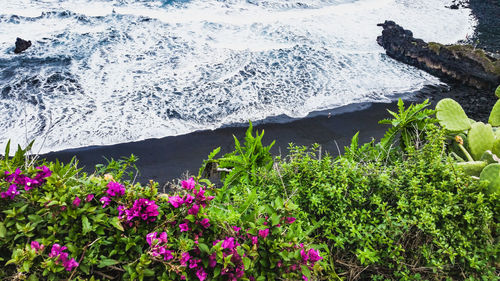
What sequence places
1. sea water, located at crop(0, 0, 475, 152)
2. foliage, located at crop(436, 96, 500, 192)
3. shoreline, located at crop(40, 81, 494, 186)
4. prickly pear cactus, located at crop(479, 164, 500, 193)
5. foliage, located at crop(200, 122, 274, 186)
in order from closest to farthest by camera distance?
1. prickly pear cactus, located at crop(479, 164, 500, 193)
2. foliage, located at crop(200, 122, 274, 186)
3. foliage, located at crop(436, 96, 500, 192)
4. shoreline, located at crop(40, 81, 494, 186)
5. sea water, located at crop(0, 0, 475, 152)

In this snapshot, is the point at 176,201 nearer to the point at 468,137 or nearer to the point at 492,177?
the point at 492,177

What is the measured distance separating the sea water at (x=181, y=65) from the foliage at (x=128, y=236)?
3773 mm

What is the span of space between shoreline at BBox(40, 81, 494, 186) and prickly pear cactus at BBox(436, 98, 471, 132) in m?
2.57

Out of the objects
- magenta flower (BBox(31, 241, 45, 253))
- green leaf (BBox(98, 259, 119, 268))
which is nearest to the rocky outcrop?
green leaf (BBox(98, 259, 119, 268))

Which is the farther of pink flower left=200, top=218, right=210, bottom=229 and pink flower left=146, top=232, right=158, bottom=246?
pink flower left=200, top=218, right=210, bottom=229

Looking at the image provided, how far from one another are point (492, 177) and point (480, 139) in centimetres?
117

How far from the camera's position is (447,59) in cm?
942

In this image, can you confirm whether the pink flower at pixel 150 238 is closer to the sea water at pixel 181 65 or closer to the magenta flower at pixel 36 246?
the magenta flower at pixel 36 246

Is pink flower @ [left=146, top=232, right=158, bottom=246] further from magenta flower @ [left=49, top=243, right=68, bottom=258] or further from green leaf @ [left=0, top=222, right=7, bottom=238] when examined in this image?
green leaf @ [left=0, top=222, right=7, bottom=238]

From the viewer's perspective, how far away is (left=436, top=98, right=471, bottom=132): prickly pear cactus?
370cm

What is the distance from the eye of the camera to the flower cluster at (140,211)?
187 centimetres

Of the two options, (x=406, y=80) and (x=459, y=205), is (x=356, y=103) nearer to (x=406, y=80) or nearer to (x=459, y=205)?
(x=406, y=80)

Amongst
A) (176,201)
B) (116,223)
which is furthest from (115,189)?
(176,201)

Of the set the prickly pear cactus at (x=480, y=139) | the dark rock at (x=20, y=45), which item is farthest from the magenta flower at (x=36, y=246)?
the dark rock at (x=20, y=45)
